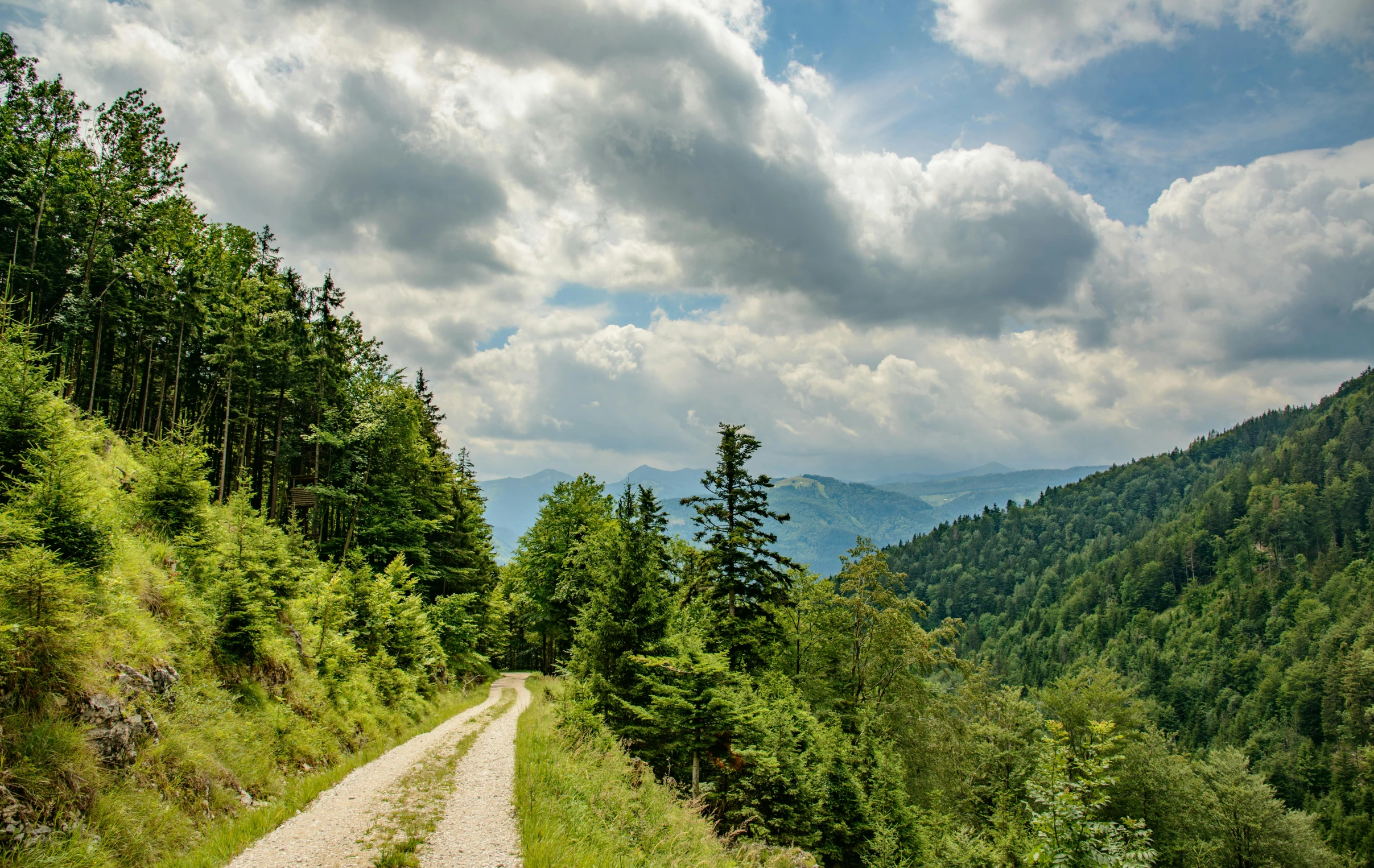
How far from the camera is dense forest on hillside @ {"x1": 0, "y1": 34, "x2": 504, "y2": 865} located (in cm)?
812

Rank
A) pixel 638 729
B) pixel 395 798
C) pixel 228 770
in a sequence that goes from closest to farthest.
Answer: pixel 228 770 < pixel 395 798 < pixel 638 729

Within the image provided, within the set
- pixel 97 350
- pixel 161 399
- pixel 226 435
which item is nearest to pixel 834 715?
pixel 226 435

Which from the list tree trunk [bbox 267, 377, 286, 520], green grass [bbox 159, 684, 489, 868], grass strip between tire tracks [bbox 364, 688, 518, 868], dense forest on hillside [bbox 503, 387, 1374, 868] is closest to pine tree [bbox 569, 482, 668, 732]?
dense forest on hillside [bbox 503, 387, 1374, 868]

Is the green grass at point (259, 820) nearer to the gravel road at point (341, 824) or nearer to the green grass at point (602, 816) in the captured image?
the gravel road at point (341, 824)

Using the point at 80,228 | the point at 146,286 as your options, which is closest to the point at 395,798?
the point at 146,286

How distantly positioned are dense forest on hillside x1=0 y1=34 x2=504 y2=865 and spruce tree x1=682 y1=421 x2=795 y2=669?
11.8 metres

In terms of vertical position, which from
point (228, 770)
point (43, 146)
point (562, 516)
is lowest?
point (228, 770)

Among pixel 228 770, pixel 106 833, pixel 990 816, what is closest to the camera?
pixel 106 833

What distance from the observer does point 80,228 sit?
105ft

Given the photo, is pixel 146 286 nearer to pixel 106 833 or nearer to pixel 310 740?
pixel 310 740

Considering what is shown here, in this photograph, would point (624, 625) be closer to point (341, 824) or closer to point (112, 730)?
point (341, 824)

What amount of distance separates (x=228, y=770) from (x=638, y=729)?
10.9 meters

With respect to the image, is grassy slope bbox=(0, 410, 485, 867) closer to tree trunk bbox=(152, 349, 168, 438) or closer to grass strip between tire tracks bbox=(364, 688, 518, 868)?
grass strip between tire tracks bbox=(364, 688, 518, 868)

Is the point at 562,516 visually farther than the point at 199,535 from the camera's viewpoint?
Yes
